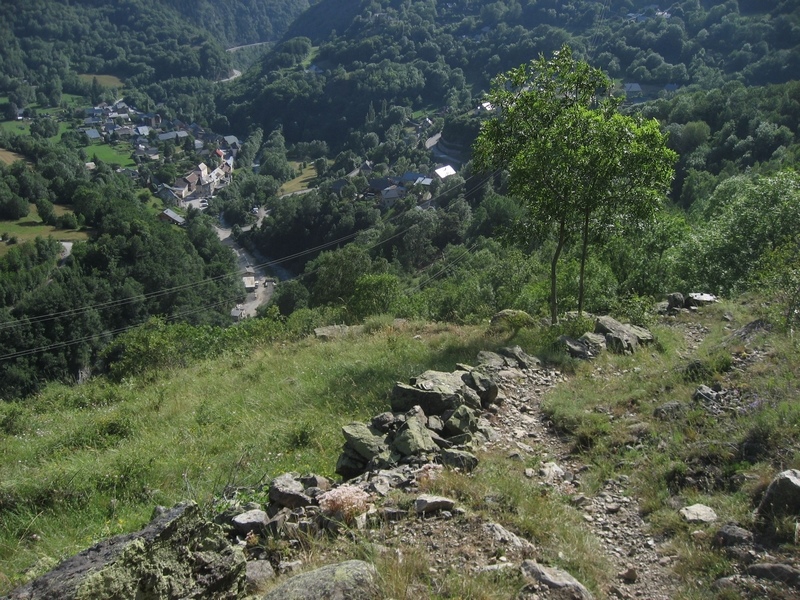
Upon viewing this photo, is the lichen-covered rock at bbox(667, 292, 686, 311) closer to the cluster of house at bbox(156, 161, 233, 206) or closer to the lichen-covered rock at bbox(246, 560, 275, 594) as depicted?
the lichen-covered rock at bbox(246, 560, 275, 594)

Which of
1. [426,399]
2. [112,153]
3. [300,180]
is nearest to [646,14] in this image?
[300,180]

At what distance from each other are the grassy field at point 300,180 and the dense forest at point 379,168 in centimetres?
128

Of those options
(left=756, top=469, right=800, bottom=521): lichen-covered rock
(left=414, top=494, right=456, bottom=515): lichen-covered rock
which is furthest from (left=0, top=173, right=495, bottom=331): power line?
(left=756, top=469, right=800, bottom=521): lichen-covered rock

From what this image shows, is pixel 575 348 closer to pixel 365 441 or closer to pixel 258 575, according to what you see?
pixel 365 441

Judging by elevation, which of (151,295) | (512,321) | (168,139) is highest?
(168,139)

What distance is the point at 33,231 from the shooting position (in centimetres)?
5956

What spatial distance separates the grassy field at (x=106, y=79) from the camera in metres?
154

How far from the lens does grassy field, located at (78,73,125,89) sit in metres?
154

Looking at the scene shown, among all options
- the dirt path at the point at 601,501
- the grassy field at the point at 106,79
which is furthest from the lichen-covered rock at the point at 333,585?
the grassy field at the point at 106,79

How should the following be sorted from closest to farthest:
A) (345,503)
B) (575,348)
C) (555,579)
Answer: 1. (555,579)
2. (345,503)
3. (575,348)

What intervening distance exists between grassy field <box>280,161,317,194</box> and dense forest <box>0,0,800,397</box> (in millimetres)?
1282

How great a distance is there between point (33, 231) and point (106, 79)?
120 metres

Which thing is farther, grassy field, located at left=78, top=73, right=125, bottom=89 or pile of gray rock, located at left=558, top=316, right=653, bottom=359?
grassy field, located at left=78, top=73, right=125, bottom=89

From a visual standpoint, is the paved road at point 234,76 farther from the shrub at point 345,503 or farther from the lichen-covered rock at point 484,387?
the shrub at point 345,503
